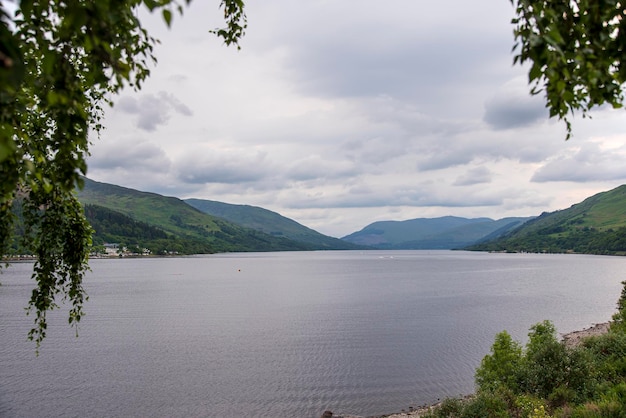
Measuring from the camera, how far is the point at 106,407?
122 feet

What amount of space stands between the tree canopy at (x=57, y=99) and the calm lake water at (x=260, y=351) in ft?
92.8

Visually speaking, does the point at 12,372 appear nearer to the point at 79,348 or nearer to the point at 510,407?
the point at 79,348

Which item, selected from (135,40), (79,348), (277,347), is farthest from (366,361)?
(135,40)

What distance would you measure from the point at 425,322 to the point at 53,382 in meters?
57.2

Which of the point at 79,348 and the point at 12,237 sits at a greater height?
the point at 12,237

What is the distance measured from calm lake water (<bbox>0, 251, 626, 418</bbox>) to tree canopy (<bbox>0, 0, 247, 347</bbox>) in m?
28.3

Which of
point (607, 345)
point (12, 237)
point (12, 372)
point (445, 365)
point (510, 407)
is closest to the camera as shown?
point (12, 237)

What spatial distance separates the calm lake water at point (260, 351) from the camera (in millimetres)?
38562

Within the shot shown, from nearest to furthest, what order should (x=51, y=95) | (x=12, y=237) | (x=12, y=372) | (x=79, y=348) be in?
(x=51, y=95)
(x=12, y=237)
(x=12, y=372)
(x=79, y=348)

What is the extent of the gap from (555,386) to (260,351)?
3757 centimetres

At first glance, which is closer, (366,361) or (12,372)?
(12,372)

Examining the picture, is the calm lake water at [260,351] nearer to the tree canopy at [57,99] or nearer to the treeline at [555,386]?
the treeline at [555,386]

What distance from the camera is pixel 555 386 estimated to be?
85.6ft

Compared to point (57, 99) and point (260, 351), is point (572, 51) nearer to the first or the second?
point (57, 99)
